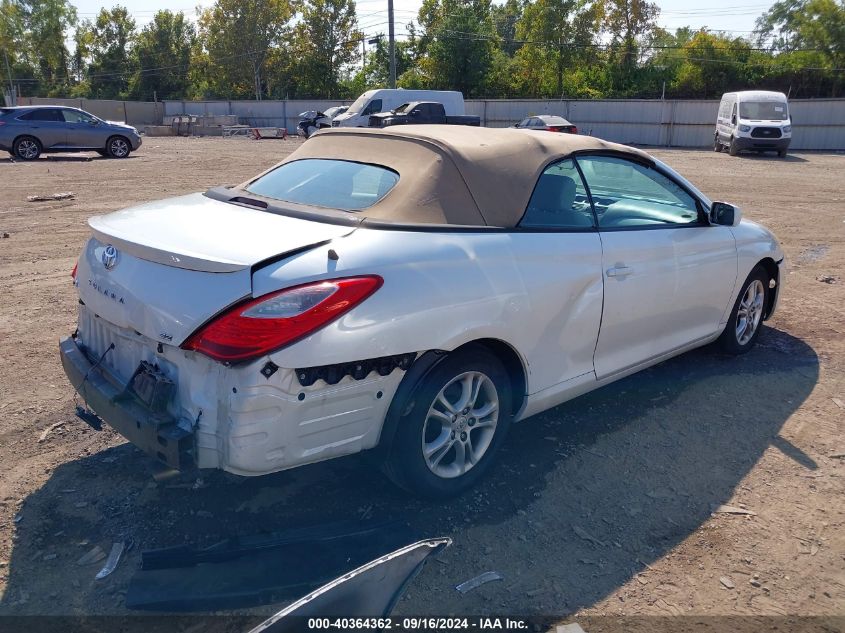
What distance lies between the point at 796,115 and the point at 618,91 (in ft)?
64.7

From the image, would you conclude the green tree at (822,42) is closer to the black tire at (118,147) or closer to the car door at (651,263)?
the black tire at (118,147)

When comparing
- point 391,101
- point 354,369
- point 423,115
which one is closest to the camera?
point 354,369

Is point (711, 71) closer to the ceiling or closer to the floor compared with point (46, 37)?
closer to the floor

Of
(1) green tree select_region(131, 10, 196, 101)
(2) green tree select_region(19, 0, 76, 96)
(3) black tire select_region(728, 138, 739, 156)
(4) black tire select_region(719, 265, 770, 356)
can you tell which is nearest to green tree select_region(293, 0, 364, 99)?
(1) green tree select_region(131, 10, 196, 101)

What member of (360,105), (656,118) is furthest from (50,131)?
(656,118)

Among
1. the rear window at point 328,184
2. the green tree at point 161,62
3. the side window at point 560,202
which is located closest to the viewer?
the rear window at point 328,184

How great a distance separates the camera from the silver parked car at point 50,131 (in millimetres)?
21234

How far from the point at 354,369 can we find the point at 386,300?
0.30 metres

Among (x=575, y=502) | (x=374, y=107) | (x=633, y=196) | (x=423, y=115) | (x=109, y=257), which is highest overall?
(x=374, y=107)

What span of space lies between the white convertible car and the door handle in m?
0.01

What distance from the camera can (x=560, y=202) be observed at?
3.90 meters

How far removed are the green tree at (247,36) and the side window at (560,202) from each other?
2819 inches

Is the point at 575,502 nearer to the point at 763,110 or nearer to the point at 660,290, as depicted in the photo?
the point at 660,290

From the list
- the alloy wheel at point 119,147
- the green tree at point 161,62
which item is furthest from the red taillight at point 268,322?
Answer: the green tree at point 161,62
